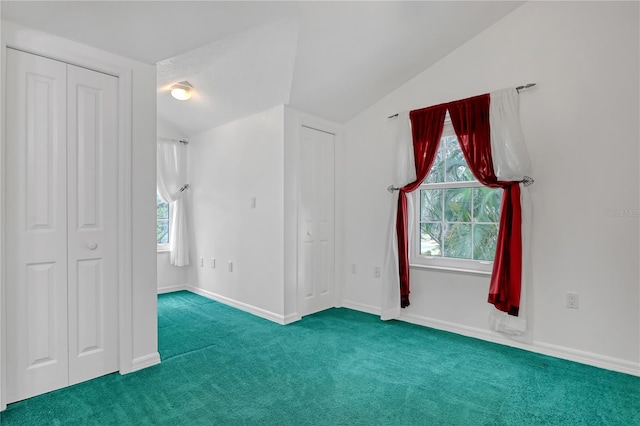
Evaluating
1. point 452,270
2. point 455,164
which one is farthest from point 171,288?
point 455,164

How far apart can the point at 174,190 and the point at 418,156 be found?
3.35 metres

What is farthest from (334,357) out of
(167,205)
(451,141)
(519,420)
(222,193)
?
(167,205)

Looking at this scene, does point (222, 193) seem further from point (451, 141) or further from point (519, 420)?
point (519, 420)

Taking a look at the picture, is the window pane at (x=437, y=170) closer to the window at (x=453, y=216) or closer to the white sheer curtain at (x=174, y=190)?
the window at (x=453, y=216)

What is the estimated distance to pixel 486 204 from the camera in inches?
119

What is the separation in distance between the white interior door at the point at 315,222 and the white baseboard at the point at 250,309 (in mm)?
227

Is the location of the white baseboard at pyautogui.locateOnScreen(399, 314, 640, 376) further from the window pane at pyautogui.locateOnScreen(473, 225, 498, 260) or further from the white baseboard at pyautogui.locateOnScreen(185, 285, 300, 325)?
the white baseboard at pyautogui.locateOnScreen(185, 285, 300, 325)

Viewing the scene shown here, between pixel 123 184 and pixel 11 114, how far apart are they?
0.69 metres

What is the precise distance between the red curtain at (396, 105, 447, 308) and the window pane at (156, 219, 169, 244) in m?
3.38

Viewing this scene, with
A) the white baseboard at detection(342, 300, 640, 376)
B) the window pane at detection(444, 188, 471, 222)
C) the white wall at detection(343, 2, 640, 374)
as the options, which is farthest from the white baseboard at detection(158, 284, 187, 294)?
the window pane at detection(444, 188, 471, 222)

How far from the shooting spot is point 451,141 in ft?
10.6

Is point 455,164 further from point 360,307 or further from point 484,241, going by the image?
point 360,307

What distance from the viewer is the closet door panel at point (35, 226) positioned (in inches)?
76.9

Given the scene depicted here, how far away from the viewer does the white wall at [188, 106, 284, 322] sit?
3.50 m
